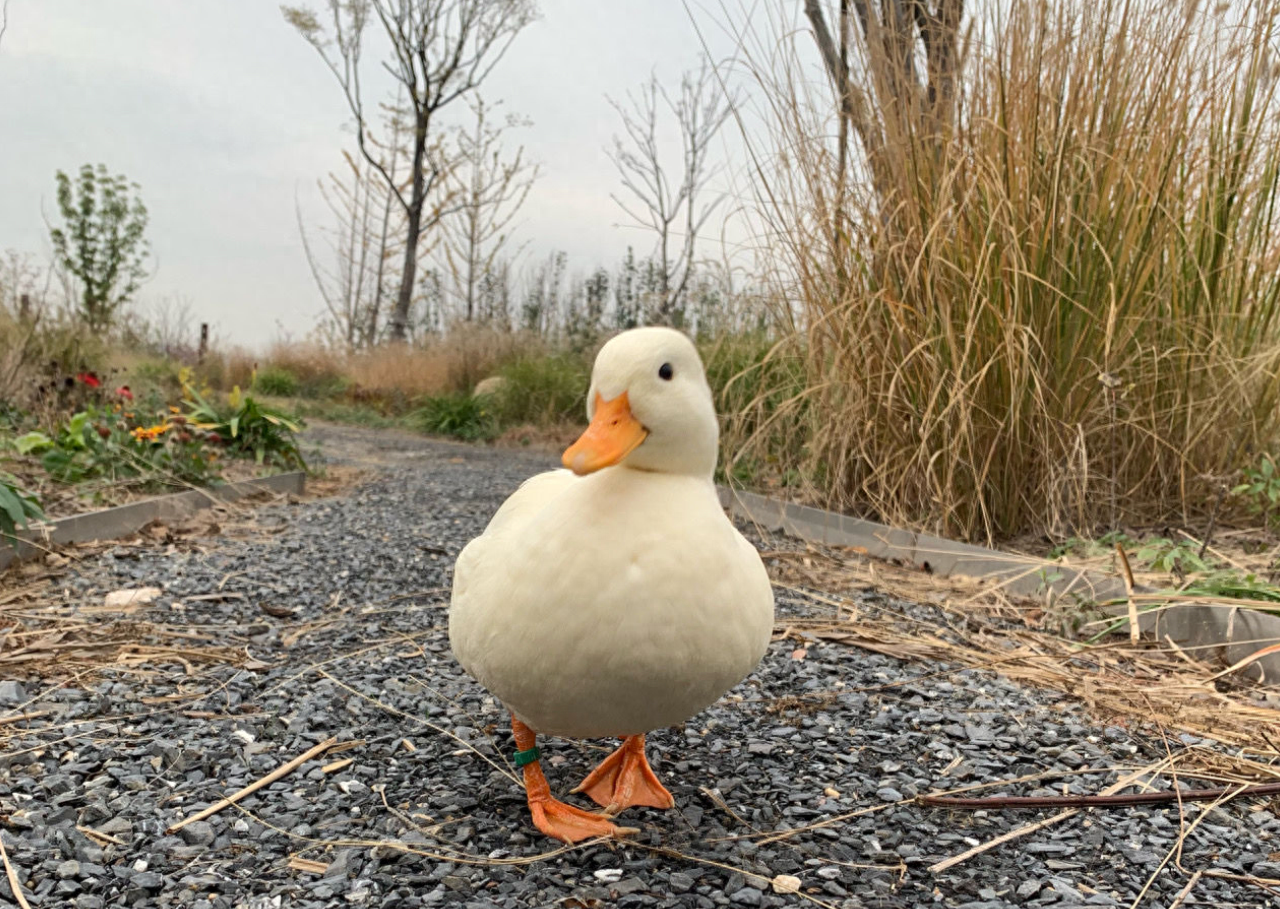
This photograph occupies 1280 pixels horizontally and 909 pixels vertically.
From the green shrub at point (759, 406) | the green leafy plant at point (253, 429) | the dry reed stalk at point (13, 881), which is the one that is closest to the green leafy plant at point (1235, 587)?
the green shrub at point (759, 406)

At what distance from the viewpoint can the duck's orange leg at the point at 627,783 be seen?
4.97 feet

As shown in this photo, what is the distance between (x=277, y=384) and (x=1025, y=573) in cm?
1253

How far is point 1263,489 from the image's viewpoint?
2826 millimetres

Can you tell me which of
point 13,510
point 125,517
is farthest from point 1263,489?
point 125,517

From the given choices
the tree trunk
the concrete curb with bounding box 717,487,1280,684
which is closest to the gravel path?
the concrete curb with bounding box 717,487,1280,684

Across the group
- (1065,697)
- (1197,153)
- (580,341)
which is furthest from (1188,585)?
(580,341)

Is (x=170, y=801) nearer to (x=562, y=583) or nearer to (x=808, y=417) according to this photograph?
(x=562, y=583)

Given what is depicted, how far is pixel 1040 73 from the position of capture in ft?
10.2

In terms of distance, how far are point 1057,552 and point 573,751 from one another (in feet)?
6.66

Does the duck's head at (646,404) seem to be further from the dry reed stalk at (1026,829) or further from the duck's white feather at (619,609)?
the dry reed stalk at (1026,829)

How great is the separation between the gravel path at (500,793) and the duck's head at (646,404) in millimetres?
660

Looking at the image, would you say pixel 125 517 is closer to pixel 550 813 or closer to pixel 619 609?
pixel 550 813

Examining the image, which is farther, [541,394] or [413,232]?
[413,232]

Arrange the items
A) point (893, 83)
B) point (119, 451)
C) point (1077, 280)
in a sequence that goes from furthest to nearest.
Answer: point (119, 451) → point (893, 83) → point (1077, 280)
